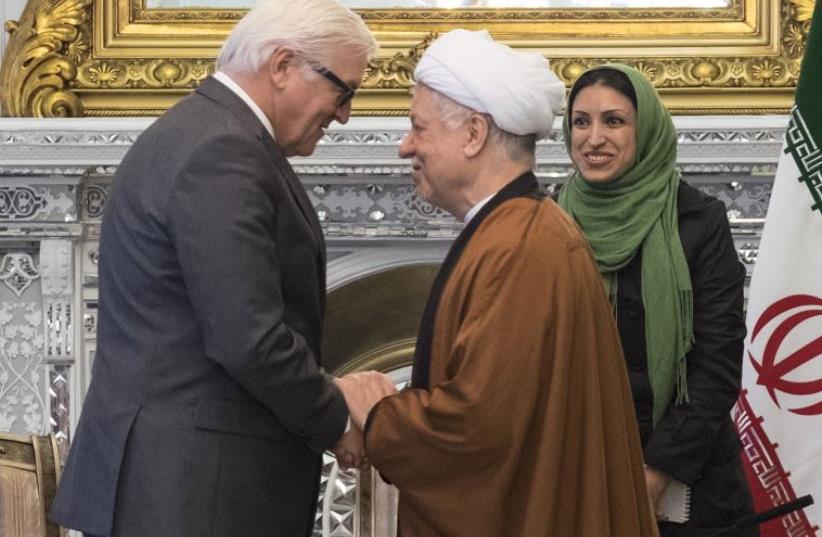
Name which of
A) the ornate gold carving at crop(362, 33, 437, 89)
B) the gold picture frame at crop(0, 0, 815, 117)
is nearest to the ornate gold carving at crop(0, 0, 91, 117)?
the gold picture frame at crop(0, 0, 815, 117)

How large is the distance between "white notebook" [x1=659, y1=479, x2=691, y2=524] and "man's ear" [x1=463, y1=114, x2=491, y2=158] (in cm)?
90

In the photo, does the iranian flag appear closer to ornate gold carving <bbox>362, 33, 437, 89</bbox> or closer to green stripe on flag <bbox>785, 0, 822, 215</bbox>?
green stripe on flag <bbox>785, 0, 822, 215</bbox>

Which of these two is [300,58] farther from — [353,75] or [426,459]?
[426,459]

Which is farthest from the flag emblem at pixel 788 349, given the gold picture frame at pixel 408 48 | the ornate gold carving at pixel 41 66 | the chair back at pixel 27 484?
the ornate gold carving at pixel 41 66

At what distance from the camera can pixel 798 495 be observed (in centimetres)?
337

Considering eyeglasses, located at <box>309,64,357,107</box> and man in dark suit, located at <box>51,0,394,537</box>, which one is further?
eyeglasses, located at <box>309,64,357,107</box>

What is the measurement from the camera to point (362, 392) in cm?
244

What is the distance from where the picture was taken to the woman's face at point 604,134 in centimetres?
301

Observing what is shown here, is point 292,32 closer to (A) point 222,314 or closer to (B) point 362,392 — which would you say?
(A) point 222,314

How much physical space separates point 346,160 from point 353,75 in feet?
5.47

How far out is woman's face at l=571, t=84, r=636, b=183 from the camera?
9.87 feet

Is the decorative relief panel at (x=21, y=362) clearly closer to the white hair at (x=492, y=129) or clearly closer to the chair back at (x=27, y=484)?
the chair back at (x=27, y=484)

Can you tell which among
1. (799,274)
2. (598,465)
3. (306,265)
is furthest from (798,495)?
(306,265)

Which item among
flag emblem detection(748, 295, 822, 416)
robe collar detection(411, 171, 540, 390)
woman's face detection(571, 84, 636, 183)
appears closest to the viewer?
robe collar detection(411, 171, 540, 390)
